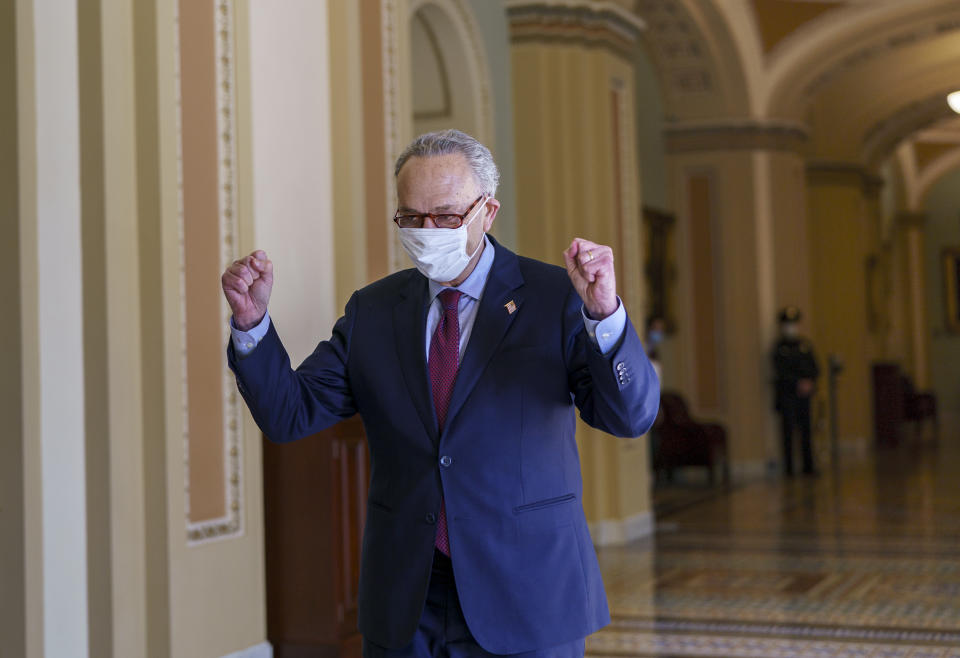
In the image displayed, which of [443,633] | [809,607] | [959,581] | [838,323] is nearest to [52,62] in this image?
[443,633]

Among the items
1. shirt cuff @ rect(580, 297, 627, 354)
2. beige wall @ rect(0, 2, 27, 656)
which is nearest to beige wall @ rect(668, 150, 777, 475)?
beige wall @ rect(0, 2, 27, 656)

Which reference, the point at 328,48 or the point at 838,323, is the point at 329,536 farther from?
the point at 838,323

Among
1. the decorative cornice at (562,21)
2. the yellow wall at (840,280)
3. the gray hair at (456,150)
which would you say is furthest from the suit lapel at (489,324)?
the yellow wall at (840,280)

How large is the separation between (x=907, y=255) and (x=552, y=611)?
70.4 ft

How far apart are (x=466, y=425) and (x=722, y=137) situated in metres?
10.8

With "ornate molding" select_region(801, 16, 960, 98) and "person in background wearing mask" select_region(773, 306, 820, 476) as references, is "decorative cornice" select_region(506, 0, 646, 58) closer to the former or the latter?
"person in background wearing mask" select_region(773, 306, 820, 476)

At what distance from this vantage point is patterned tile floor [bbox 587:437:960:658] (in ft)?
17.2

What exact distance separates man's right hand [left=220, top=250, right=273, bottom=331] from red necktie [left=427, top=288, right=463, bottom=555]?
12.8 inches

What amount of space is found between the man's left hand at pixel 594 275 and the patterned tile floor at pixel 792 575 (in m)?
3.50

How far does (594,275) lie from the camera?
1878mm

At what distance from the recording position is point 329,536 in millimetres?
4711

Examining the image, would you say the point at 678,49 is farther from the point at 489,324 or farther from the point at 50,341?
the point at 489,324

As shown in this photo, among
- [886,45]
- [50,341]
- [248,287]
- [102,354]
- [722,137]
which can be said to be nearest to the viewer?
[248,287]

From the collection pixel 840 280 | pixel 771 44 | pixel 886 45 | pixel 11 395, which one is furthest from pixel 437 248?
pixel 840 280
